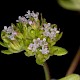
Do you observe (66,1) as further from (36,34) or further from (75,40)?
(75,40)

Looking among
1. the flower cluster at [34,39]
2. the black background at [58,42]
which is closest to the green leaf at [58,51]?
the flower cluster at [34,39]

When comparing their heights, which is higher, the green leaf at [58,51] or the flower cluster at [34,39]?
the flower cluster at [34,39]

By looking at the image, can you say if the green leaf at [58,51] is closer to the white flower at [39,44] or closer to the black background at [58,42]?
the white flower at [39,44]

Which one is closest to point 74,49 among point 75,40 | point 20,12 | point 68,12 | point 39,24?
point 75,40

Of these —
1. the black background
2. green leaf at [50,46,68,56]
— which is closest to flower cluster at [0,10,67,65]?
green leaf at [50,46,68,56]

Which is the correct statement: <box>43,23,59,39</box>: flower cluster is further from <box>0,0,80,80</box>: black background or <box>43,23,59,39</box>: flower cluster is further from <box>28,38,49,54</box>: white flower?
<box>0,0,80,80</box>: black background

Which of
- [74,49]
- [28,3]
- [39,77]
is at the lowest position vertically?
[39,77]

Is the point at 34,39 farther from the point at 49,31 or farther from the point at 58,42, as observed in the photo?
the point at 58,42
